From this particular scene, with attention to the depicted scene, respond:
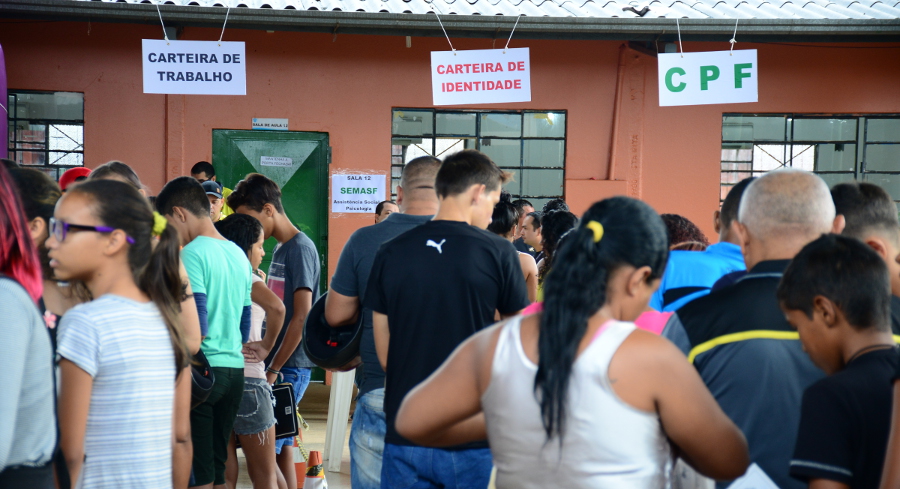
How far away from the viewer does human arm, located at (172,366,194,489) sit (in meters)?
2.71

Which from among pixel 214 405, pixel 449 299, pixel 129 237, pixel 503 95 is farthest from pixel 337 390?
pixel 129 237

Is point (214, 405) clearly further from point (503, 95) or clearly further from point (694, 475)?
point (503, 95)

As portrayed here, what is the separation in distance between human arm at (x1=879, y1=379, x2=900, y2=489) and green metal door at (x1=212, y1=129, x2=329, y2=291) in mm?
7181

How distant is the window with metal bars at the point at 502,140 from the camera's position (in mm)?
8820

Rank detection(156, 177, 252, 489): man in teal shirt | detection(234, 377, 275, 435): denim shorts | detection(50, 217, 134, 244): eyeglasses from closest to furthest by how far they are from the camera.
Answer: detection(50, 217, 134, 244): eyeglasses
detection(156, 177, 252, 489): man in teal shirt
detection(234, 377, 275, 435): denim shorts

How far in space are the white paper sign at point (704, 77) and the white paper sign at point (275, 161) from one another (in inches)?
158

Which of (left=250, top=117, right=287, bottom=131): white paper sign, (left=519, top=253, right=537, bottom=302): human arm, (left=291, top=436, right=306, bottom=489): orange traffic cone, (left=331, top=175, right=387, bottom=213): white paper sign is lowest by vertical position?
(left=291, top=436, right=306, bottom=489): orange traffic cone

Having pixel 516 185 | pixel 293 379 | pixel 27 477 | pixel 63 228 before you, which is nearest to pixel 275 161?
pixel 516 185

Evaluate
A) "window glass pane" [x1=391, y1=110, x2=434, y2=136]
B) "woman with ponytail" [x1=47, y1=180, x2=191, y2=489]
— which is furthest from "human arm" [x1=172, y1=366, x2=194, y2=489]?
"window glass pane" [x1=391, y1=110, x2=434, y2=136]

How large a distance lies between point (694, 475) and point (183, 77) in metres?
5.69

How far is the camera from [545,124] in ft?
29.4

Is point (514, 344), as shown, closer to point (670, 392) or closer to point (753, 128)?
point (670, 392)

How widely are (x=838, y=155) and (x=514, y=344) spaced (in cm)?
851

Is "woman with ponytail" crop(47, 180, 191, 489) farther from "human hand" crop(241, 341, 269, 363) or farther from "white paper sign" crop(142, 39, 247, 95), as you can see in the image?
"white paper sign" crop(142, 39, 247, 95)
